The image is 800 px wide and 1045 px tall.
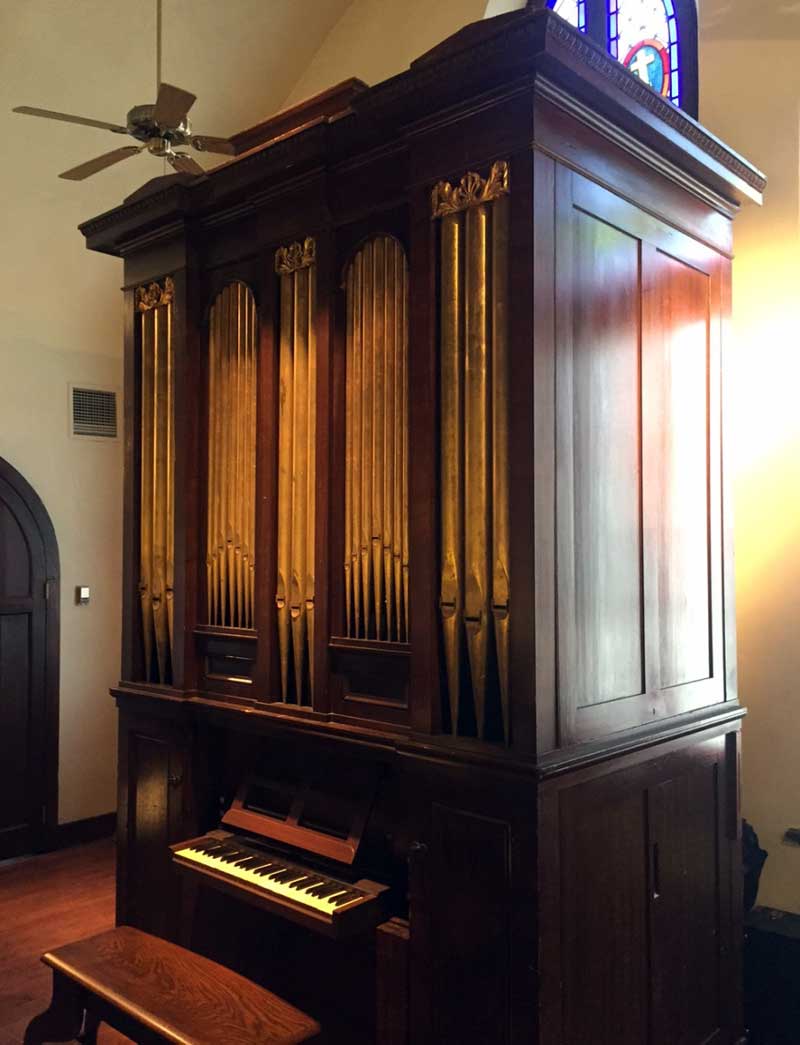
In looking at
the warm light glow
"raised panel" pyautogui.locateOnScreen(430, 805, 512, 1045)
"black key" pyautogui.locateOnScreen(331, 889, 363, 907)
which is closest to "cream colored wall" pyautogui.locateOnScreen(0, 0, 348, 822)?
the warm light glow

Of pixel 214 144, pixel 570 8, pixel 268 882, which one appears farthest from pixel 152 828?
pixel 570 8

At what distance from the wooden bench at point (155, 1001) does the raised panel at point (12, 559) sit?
2.80m

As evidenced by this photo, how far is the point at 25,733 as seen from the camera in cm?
551

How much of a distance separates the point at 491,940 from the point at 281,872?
84 cm

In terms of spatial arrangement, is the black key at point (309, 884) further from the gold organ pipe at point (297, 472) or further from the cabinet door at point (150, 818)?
the cabinet door at point (150, 818)

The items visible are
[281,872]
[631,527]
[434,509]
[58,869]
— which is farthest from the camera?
[58,869]

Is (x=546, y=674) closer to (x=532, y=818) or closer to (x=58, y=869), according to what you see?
(x=532, y=818)

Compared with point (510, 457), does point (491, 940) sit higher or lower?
lower

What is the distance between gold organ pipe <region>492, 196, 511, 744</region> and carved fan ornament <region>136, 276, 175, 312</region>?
1.64 meters

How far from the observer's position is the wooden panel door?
8.38 ft

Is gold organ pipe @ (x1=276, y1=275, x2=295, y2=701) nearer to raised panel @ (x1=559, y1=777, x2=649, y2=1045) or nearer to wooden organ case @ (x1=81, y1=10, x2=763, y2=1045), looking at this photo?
wooden organ case @ (x1=81, y1=10, x2=763, y2=1045)

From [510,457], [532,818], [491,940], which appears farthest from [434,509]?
[491,940]

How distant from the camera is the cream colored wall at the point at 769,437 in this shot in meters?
3.64

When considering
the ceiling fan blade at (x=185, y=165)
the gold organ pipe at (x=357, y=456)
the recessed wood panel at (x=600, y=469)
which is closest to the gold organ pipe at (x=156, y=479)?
the ceiling fan blade at (x=185, y=165)
